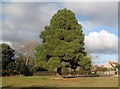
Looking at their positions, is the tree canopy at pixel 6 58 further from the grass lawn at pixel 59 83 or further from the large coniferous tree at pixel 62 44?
the grass lawn at pixel 59 83

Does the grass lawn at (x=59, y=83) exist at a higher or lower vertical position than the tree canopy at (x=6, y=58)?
lower

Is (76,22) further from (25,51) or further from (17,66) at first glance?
(25,51)

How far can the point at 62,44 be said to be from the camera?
1422 inches

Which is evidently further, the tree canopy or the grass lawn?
the tree canopy

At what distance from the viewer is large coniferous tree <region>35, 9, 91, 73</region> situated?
118ft

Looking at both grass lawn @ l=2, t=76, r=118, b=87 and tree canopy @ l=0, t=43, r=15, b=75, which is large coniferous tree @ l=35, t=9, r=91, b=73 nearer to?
grass lawn @ l=2, t=76, r=118, b=87

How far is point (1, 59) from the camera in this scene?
142 ft

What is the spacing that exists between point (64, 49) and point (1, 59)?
12.5 m

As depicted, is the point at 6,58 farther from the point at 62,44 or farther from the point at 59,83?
the point at 59,83

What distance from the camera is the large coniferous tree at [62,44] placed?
1416 inches

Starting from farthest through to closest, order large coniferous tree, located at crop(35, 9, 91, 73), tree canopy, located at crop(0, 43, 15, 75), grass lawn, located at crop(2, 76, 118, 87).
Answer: tree canopy, located at crop(0, 43, 15, 75)
large coniferous tree, located at crop(35, 9, 91, 73)
grass lawn, located at crop(2, 76, 118, 87)

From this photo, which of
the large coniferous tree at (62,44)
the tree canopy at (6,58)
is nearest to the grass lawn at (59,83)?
the large coniferous tree at (62,44)

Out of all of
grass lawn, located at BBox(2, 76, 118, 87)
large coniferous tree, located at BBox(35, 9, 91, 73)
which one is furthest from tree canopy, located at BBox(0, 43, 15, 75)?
grass lawn, located at BBox(2, 76, 118, 87)

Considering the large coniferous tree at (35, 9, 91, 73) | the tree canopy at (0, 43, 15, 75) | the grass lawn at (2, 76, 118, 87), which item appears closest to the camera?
the grass lawn at (2, 76, 118, 87)
